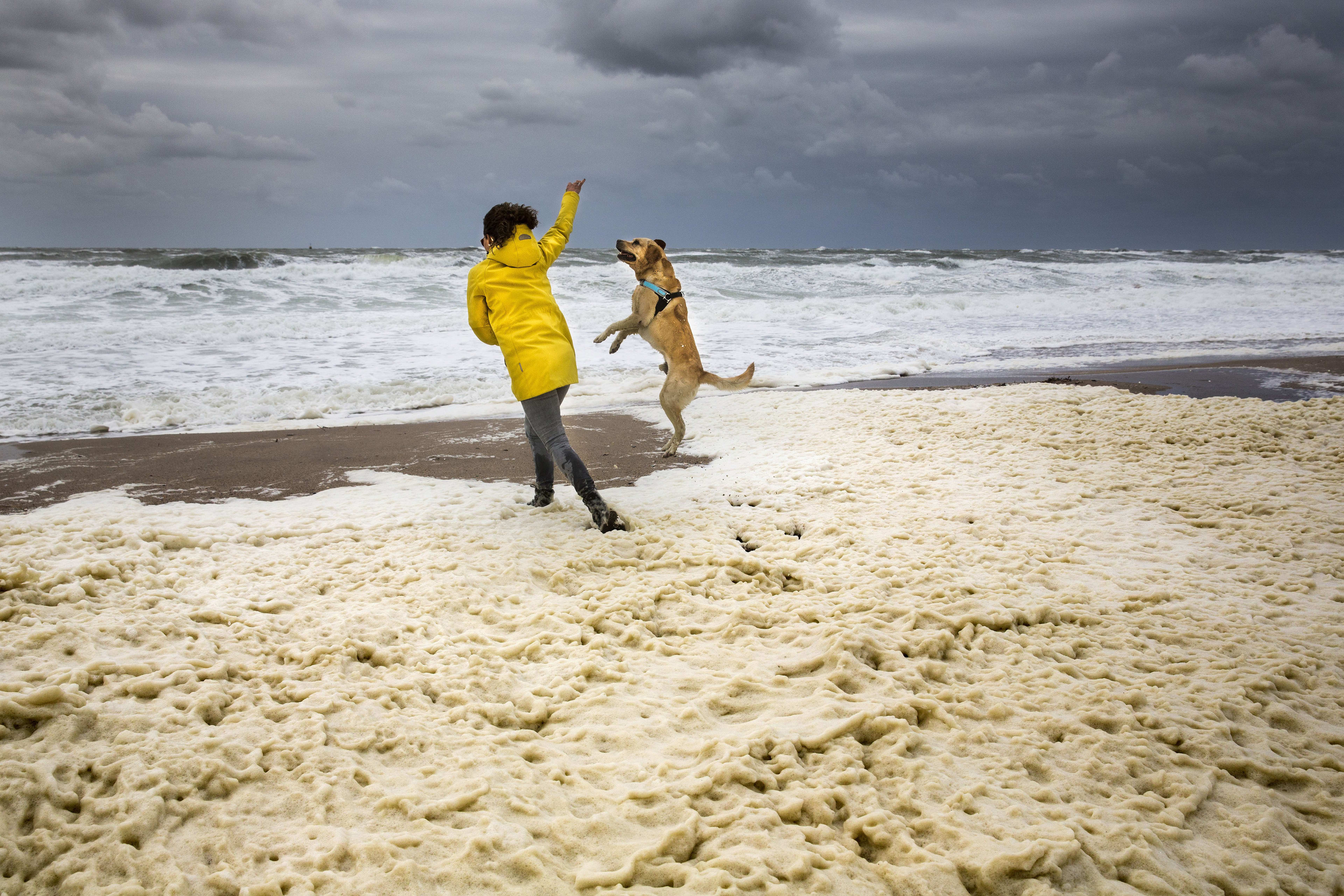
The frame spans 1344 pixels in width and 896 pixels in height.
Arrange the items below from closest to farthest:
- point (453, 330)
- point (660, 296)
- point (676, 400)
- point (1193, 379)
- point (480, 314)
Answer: point (480, 314) < point (660, 296) < point (676, 400) < point (1193, 379) < point (453, 330)

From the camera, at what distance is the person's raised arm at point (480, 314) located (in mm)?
4484

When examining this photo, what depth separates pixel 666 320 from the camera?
243 inches

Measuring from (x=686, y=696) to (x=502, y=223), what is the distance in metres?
3.00

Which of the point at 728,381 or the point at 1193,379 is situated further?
the point at 1193,379

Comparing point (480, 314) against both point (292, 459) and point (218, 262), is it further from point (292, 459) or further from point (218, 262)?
point (218, 262)

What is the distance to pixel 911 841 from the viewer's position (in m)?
1.99

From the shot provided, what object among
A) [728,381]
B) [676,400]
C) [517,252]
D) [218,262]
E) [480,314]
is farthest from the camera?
[218,262]

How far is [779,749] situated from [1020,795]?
0.71 m

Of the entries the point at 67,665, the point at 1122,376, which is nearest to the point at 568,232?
the point at 67,665

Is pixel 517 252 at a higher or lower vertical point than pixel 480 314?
higher

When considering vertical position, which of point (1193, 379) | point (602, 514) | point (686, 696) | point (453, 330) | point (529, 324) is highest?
point (529, 324)

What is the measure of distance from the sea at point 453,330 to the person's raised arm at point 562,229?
440cm

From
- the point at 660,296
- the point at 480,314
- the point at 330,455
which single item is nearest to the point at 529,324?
the point at 480,314

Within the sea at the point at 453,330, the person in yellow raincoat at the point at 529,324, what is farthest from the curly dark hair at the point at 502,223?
the sea at the point at 453,330
